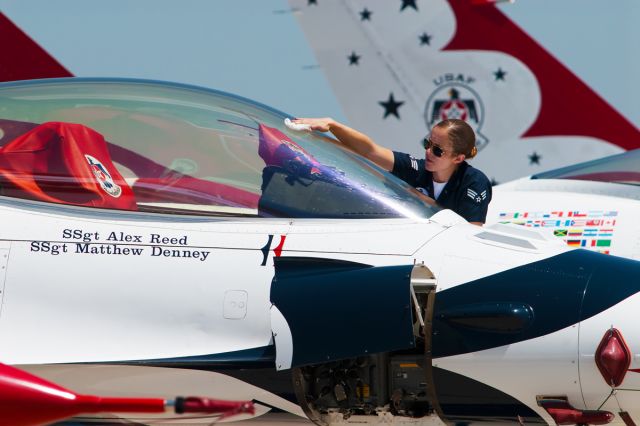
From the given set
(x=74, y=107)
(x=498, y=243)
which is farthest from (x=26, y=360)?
(x=498, y=243)

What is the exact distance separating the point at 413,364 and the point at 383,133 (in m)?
9.26

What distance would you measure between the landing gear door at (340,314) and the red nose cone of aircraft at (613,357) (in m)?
0.58

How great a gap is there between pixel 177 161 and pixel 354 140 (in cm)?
87

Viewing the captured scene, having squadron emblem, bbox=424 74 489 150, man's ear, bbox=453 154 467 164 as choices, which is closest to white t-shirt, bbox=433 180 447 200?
man's ear, bbox=453 154 467 164

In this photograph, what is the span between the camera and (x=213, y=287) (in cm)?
351

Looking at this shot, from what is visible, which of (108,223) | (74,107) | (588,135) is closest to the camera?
Answer: (108,223)

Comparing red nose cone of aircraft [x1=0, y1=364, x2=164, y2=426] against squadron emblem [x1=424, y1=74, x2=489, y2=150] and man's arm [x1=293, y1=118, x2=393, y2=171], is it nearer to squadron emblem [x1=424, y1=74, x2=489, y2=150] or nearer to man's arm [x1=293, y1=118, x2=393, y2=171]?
man's arm [x1=293, y1=118, x2=393, y2=171]

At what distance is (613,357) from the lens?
10.8 feet

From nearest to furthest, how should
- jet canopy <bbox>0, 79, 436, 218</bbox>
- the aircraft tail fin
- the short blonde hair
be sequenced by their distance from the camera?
jet canopy <bbox>0, 79, 436, 218</bbox>
the short blonde hair
the aircraft tail fin

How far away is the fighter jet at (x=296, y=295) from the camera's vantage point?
3.39 meters

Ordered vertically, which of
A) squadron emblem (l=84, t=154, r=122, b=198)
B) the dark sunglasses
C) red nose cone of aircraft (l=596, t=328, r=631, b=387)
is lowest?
red nose cone of aircraft (l=596, t=328, r=631, b=387)

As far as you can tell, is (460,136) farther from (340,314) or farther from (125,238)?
(125,238)

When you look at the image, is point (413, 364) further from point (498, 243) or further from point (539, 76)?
point (539, 76)

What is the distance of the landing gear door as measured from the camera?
337 centimetres
